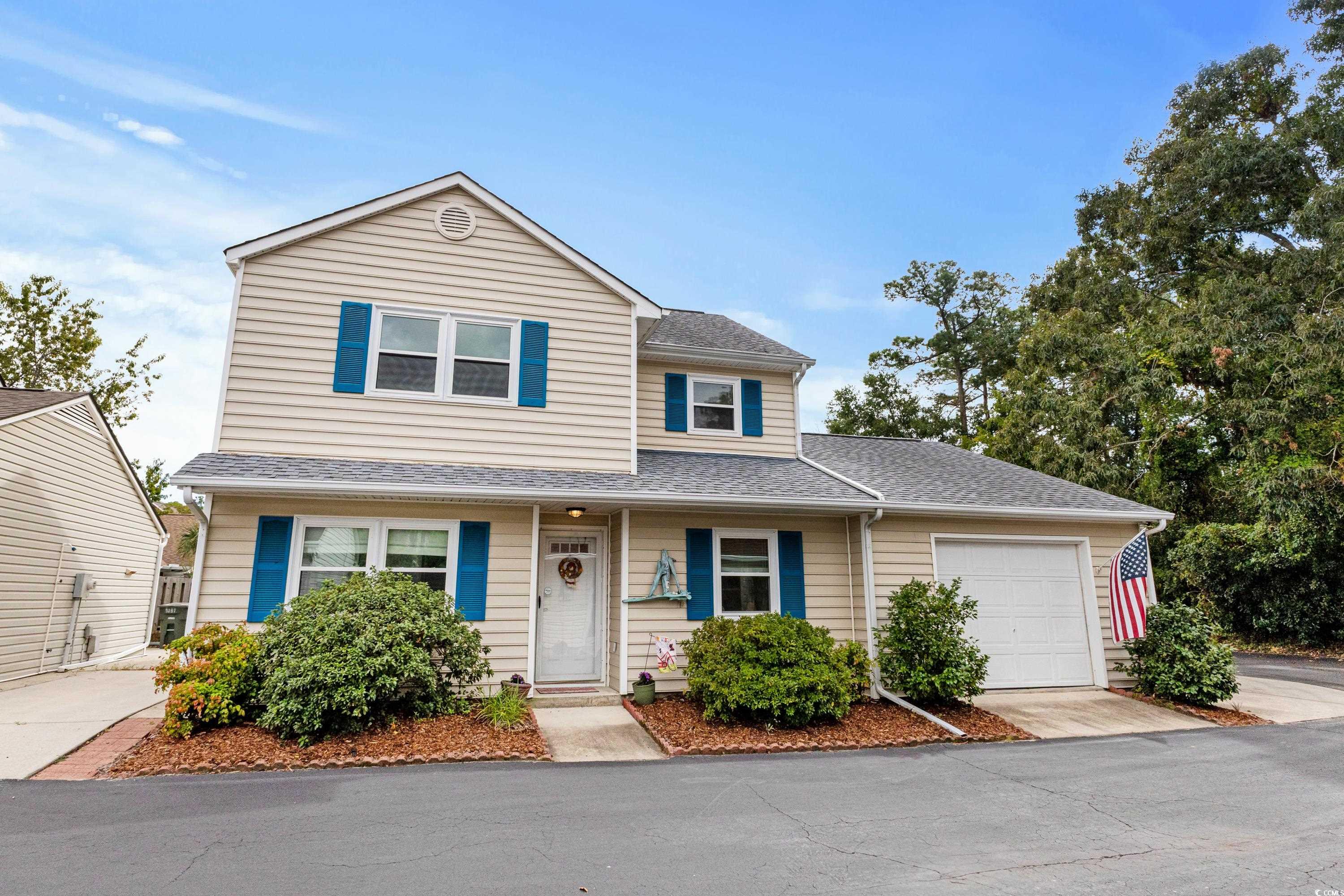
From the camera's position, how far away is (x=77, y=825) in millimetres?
4582

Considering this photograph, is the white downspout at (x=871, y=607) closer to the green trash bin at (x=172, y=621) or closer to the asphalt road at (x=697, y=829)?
the asphalt road at (x=697, y=829)

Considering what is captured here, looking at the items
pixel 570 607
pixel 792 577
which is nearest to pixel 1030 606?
pixel 792 577

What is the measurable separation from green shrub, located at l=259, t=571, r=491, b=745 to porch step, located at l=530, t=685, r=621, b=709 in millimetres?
1109

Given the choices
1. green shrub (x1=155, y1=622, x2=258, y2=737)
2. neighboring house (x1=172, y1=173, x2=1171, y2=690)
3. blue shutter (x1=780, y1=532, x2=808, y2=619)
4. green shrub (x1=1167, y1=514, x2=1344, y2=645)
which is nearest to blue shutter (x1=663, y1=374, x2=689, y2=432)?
neighboring house (x1=172, y1=173, x2=1171, y2=690)

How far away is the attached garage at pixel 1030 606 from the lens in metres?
10.2

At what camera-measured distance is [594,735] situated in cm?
750

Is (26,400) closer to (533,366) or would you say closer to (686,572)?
(533,366)

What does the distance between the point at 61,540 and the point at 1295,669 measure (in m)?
23.5

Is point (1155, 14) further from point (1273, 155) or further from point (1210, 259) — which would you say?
point (1210, 259)

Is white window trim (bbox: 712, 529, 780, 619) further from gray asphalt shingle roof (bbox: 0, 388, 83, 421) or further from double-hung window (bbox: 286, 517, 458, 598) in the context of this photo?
gray asphalt shingle roof (bbox: 0, 388, 83, 421)

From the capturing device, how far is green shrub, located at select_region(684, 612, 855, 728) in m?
7.64

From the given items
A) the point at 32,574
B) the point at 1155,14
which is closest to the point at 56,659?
the point at 32,574

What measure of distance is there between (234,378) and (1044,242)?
87.5ft

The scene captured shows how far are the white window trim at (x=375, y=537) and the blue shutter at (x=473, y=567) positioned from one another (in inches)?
2.8
